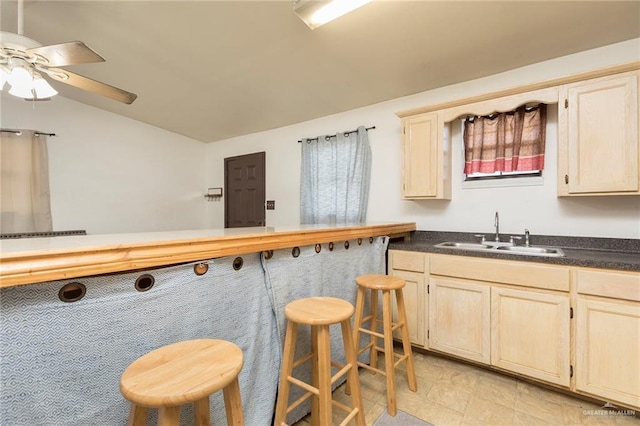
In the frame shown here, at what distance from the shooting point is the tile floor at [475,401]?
153 cm

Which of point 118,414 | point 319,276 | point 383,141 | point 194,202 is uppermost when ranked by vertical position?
point 383,141

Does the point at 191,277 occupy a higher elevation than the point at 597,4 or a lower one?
lower

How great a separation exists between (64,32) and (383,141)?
9.74 feet

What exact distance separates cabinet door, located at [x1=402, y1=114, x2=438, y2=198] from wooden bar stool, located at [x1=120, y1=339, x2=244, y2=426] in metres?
2.11

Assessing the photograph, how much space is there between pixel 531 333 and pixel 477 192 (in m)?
1.20

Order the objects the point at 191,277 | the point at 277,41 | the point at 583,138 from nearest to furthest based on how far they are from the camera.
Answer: the point at 191,277 < the point at 583,138 < the point at 277,41

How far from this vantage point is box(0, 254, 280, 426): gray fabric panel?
73 cm

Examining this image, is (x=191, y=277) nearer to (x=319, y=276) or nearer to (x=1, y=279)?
(x=1, y=279)

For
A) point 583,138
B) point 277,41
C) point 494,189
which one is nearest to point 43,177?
point 277,41

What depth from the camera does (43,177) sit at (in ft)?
10.4

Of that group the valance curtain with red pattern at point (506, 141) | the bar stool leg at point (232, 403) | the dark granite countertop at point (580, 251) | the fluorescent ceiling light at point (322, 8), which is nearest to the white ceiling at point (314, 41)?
the fluorescent ceiling light at point (322, 8)

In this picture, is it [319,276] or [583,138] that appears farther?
[583,138]

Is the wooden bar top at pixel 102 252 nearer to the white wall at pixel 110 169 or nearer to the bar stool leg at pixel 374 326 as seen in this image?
the bar stool leg at pixel 374 326

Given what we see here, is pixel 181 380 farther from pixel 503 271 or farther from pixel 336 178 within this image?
pixel 336 178
